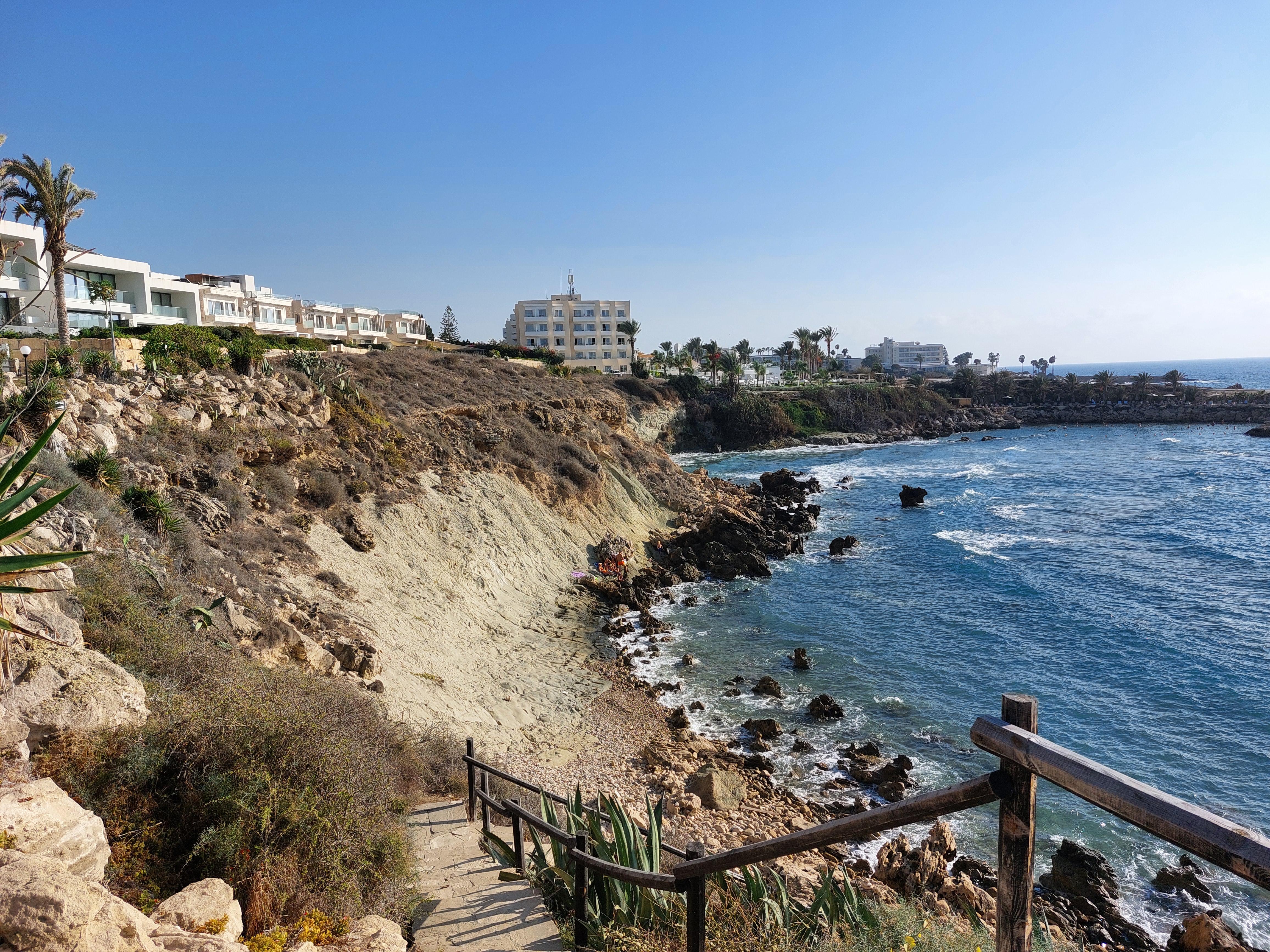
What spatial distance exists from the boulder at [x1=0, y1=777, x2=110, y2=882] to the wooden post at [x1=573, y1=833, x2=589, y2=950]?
3.37 metres

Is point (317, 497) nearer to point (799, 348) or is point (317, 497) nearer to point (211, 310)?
point (211, 310)

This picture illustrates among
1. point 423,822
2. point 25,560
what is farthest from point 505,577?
point 25,560

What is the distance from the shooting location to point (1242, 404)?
101438 millimetres

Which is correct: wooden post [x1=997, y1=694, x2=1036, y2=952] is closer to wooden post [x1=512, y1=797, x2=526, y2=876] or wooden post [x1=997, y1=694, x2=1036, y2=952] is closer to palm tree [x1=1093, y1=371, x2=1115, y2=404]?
wooden post [x1=512, y1=797, x2=526, y2=876]

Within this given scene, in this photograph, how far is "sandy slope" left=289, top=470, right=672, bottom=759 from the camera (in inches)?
680

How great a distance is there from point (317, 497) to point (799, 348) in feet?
400

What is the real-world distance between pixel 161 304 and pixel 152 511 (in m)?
35.6

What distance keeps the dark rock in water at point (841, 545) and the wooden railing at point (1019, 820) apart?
1322 inches

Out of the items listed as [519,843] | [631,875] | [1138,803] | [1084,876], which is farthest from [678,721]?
[1138,803]

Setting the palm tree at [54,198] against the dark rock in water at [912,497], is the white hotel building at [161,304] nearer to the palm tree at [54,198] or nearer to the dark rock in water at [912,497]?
the palm tree at [54,198]

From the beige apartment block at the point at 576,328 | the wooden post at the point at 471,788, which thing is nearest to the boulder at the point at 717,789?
the wooden post at the point at 471,788

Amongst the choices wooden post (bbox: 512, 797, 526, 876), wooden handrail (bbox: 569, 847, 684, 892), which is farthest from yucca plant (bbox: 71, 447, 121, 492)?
wooden handrail (bbox: 569, 847, 684, 892)

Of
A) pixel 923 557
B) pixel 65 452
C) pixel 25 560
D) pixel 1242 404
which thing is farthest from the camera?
pixel 1242 404

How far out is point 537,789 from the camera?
817cm
